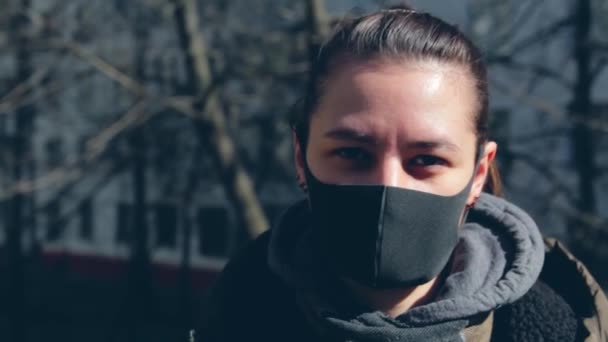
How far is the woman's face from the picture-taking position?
163cm

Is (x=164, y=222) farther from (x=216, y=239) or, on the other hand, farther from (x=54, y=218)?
(x=216, y=239)

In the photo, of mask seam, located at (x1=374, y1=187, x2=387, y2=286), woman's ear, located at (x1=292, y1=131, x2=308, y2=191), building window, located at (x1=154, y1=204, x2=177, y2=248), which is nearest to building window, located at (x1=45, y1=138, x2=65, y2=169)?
building window, located at (x1=154, y1=204, x2=177, y2=248)

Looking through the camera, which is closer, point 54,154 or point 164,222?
point 164,222

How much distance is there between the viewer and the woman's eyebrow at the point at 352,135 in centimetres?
163

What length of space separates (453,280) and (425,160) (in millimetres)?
237

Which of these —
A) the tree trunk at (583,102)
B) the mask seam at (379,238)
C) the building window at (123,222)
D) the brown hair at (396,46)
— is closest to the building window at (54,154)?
the building window at (123,222)

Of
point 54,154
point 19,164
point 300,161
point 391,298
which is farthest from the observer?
point 54,154

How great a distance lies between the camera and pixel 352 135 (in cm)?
164

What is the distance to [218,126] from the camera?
826 cm

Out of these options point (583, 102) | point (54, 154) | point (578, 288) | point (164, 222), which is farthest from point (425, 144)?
point (54, 154)

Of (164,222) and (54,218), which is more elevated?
(54,218)

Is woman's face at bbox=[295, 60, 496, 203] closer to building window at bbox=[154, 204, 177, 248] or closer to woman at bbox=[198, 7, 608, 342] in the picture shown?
woman at bbox=[198, 7, 608, 342]

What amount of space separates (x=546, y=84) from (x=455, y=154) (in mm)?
11955

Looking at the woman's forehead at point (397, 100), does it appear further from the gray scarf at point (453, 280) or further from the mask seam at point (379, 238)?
the gray scarf at point (453, 280)
